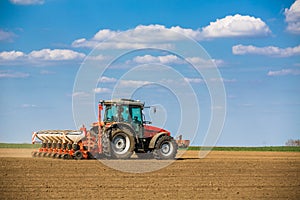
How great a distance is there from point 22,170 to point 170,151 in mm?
8737

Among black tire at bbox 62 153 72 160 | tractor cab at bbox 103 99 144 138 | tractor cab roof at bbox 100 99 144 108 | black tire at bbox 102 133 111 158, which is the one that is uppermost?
tractor cab roof at bbox 100 99 144 108

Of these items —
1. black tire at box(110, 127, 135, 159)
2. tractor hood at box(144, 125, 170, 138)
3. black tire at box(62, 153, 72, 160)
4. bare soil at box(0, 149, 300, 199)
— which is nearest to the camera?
bare soil at box(0, 149, 300, 199)

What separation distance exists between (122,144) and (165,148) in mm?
2378

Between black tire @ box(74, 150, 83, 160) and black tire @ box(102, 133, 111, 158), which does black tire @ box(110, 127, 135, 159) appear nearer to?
black tire @ box(102, 133, 111, 158)

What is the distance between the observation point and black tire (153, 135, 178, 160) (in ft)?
87.2

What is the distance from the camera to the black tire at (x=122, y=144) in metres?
25.5

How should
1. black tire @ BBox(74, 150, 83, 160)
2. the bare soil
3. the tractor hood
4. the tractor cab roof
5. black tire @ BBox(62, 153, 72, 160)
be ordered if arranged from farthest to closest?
1. the tractor hood
2. black tire @ BBox(62, 153, 72, 160)
3. the tractor cab roof
4. black tire @ BBox(74, 150, 83, 160)
5. the bare soil

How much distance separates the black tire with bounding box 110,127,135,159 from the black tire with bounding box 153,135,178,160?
1.42 meters

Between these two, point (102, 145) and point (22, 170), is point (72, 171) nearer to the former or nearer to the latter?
point (22, 170)

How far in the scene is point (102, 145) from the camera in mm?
25500

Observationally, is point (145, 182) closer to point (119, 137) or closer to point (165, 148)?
point (119, 137)

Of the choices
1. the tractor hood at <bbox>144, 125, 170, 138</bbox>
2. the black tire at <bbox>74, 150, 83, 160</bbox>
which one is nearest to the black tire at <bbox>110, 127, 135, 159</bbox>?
the tractor hood at <bbox>144, 125, 170, 138</bbox>

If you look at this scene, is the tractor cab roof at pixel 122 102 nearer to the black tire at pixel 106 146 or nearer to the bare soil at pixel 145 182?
the black tire at pixel 106 146

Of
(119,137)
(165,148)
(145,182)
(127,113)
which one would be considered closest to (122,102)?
(127,113)
